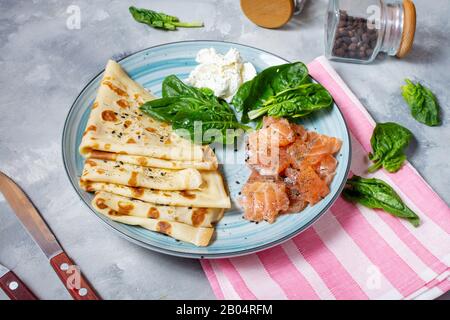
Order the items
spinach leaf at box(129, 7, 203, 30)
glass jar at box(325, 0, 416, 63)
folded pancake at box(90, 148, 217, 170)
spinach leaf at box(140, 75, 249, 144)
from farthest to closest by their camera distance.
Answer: spinach leaf at box(129, 7, 203, 30) < glass jar at box(325, 0, 416, 63) < spinach leaf at box(140, 75, 249, 144) < folded pancake at box(90, 148, 217, 170)

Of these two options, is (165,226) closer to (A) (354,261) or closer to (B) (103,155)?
(B) (103,155)

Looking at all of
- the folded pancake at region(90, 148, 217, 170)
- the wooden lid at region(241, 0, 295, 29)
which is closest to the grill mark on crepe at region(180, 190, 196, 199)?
the folded pancake at region(90, 148, 217, 170)

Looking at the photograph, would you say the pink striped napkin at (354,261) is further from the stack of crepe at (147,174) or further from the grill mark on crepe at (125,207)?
the grill mark on crepe at (125,207)

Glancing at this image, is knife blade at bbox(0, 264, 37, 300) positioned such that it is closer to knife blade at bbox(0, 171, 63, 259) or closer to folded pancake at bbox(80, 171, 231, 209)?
knife blade at bbox(0, 171, 63, 259)

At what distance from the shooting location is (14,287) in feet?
8.68

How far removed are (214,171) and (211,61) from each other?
0.76 m

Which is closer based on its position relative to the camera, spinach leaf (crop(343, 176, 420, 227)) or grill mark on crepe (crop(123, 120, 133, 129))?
spinach leaf (crop(343, 176, 420, 227))

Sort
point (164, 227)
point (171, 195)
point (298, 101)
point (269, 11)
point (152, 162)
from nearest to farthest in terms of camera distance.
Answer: point (164, 227), point (171, 195), point (152, 162), point (298, 101), point (269, 11)

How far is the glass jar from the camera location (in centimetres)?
362

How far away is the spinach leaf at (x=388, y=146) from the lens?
3.13 m

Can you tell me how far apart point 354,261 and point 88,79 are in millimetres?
2123

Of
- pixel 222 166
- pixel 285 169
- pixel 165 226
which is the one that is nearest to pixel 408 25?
pixel 285 169

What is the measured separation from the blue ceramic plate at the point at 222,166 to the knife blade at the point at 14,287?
51cm

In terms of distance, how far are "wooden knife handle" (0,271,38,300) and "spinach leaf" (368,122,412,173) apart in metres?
1.96
